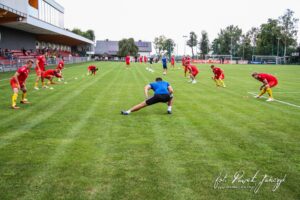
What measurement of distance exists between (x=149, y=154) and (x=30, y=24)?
38211 millimetres

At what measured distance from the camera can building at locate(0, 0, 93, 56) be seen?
36938 millimetres

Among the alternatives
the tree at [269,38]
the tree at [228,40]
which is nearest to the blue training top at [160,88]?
the tree at [269,38]

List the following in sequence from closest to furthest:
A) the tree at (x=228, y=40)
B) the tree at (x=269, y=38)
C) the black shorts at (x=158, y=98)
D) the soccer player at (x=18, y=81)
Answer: the black shorts at (x=158, y=98)
the soccer player at (x=18, y=81)
the tree at (x=269, y=38)
the tree at (x=228, y=40)

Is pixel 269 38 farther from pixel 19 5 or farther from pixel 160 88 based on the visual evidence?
pixel 160 88

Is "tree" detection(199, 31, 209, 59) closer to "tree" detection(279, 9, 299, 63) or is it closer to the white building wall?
"tree" detection(279, 9, 299, 63)

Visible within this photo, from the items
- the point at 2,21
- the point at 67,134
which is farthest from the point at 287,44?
the point at 67,134

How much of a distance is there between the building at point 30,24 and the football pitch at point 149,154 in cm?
2258

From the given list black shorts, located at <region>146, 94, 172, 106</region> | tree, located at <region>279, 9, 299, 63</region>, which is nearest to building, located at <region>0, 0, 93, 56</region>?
black shorts, located at <region>146, 94, 172, 106</region>

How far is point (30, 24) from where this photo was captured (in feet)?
136

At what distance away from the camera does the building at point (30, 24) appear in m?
36.9

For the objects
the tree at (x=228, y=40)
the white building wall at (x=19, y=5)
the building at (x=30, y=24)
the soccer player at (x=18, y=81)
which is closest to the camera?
the soccer player at (x=18, y=81)

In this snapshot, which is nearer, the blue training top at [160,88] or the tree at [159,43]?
the blue training top at [160,88]

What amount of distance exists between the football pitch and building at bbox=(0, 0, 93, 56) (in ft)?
74.1

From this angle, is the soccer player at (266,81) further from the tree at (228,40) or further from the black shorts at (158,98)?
the tree at (228,40)
